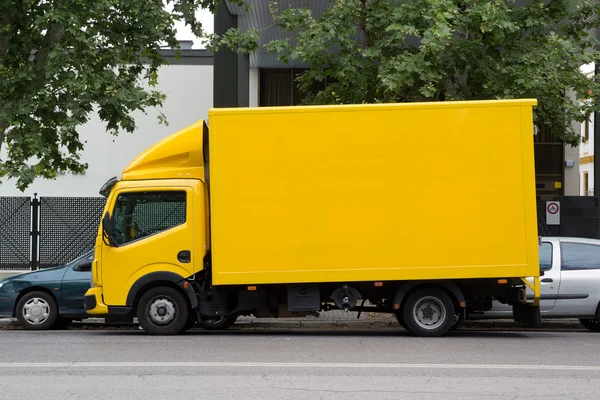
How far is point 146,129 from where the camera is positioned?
92.7 feet

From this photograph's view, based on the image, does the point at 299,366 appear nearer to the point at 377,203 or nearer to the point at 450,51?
the point at 377,203

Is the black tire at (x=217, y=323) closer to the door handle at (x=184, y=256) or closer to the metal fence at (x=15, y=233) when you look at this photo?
the door handle at (x=184, y=256)

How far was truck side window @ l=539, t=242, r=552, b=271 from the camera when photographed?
1315 cm

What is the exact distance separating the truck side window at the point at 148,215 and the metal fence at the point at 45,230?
10.1m

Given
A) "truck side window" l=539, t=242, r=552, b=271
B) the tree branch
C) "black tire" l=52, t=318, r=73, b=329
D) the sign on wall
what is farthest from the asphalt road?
the sign on wall

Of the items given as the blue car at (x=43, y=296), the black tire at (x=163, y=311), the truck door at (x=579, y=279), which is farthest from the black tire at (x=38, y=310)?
the truck door at (x=579, y=279)

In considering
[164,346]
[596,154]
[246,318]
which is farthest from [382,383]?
[596,154]

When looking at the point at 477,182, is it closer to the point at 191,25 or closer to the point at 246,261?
the point at 246,261

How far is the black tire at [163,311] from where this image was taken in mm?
12367

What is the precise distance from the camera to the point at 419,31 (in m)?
14.6

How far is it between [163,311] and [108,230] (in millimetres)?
1334

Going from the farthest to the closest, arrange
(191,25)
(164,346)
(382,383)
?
(191,25), (164,346), (382,383)

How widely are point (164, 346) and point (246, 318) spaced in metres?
4.03

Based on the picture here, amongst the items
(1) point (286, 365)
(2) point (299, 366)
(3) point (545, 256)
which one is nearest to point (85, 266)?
(1) point (286, 365)
